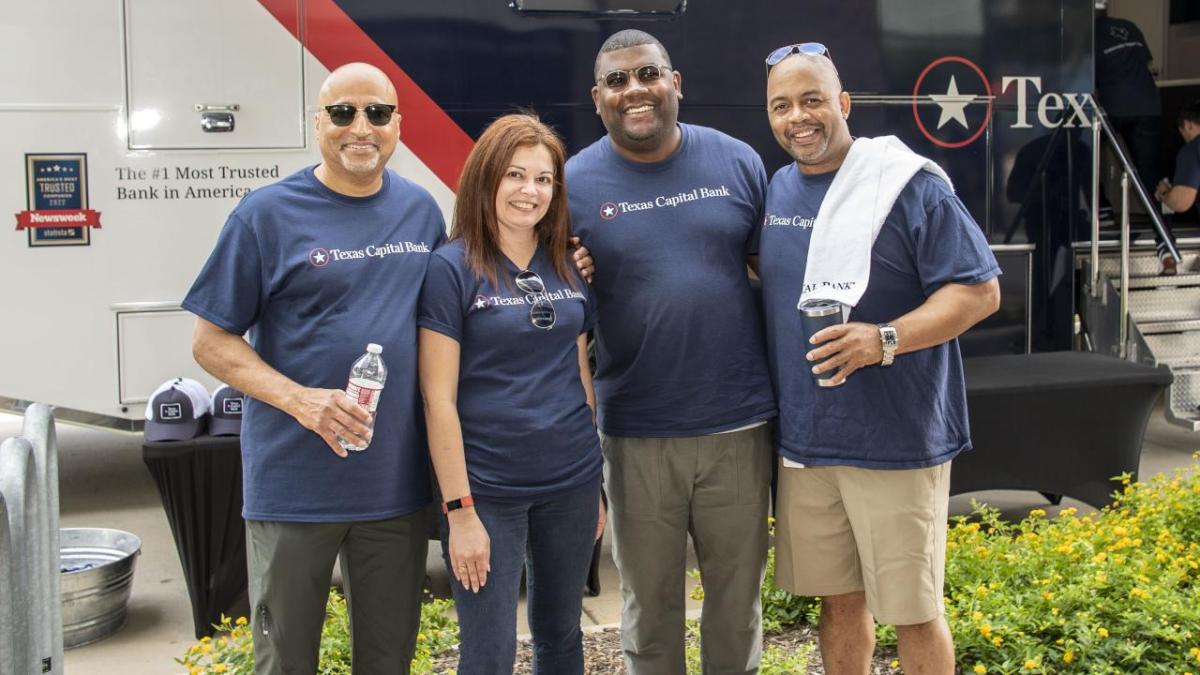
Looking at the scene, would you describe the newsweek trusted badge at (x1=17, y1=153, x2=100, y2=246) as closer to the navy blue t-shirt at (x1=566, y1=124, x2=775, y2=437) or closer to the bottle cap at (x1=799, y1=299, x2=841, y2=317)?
the navy blue t-shirt at (x1=566, y1=124, x2=775, y2=437)

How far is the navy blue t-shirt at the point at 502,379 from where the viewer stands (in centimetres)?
296

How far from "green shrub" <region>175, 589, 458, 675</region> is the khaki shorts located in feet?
4.04

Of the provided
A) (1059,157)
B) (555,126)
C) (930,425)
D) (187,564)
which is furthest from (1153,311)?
(187,564)

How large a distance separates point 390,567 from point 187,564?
2.18 meters

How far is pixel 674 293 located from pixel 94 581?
112 inches

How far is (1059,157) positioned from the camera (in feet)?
23.7

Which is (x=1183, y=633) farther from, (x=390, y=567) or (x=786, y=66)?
(x=390, y=567)

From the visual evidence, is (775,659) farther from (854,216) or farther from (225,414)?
(225,414)

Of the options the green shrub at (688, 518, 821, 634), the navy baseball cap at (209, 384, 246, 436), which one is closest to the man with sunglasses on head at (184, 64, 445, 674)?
the green shrub at (688, 518, 821, 634)

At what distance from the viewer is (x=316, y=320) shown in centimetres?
295

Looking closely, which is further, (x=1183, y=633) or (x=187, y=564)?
(x=187, y=564)

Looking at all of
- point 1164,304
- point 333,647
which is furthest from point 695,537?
point 1164,304

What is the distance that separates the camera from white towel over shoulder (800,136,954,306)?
122 inches

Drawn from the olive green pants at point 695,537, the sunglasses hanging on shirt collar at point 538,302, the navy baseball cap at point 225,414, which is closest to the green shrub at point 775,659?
the olive green pants at point 695,537
